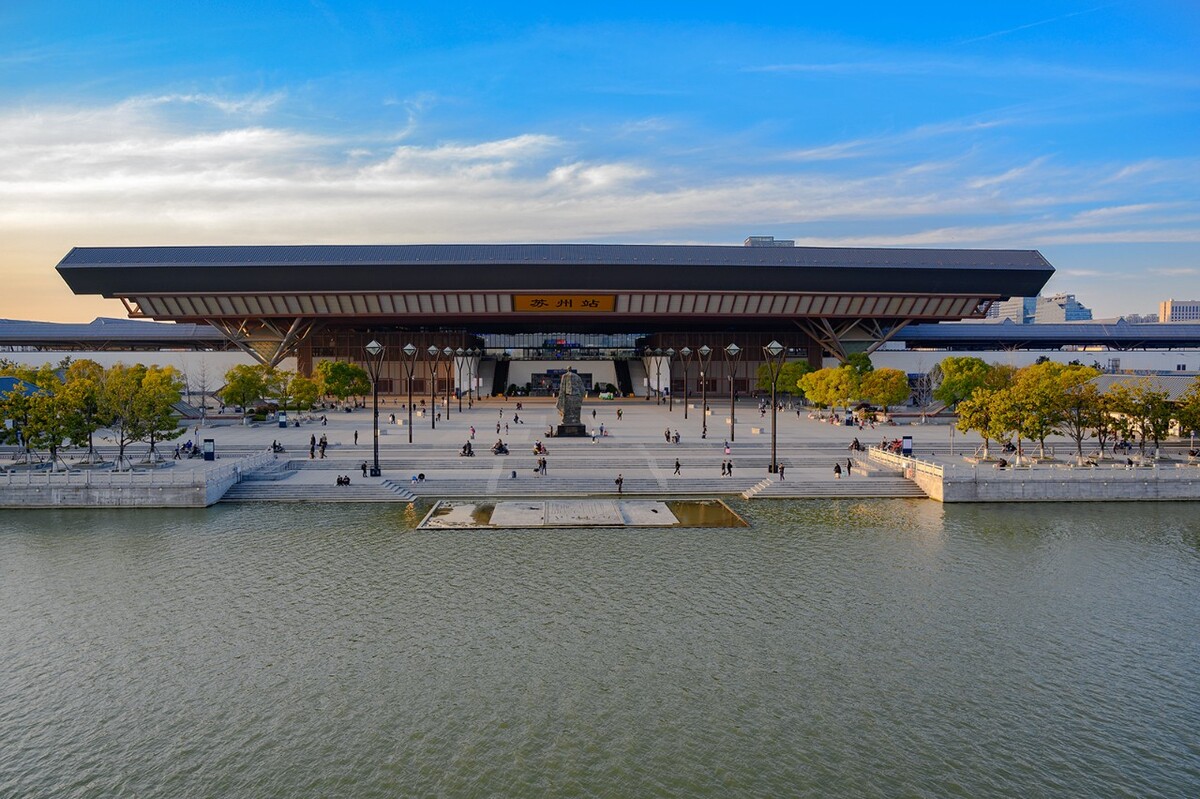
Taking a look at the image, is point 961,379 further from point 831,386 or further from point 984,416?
point 984,416

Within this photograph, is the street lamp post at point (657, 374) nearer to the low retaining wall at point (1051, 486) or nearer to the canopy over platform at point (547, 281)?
the canopy over platform at point (547, 281)

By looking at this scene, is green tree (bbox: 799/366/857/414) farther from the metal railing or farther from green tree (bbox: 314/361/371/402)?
the metal railing

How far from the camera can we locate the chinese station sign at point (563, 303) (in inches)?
2876

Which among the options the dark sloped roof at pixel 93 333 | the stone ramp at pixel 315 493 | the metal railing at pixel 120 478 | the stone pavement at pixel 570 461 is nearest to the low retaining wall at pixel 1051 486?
the stone pavement at pixel 570 461

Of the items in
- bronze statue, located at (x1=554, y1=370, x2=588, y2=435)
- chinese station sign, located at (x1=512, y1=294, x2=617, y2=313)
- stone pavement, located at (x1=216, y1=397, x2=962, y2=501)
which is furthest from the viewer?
chinese station sign, located at (x1=512, y1=294, x2=617, y2=313)

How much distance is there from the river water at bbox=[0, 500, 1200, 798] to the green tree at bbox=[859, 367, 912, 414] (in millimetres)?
30412

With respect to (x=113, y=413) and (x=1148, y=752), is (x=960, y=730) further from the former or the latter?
(x=113, y=413)

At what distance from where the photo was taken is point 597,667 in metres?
15.1

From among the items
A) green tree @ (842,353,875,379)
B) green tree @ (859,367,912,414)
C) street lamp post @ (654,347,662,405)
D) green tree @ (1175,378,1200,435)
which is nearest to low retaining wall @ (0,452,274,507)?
green tree @ (859,367,912,414)

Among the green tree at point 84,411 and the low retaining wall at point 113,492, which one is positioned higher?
the green tree at point 84,411

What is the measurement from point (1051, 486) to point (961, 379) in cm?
2474

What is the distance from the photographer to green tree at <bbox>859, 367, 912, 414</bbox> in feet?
181

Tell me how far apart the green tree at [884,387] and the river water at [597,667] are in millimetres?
30412

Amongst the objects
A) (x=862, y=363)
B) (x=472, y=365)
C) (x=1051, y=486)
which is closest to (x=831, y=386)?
(x=862, y=363)
